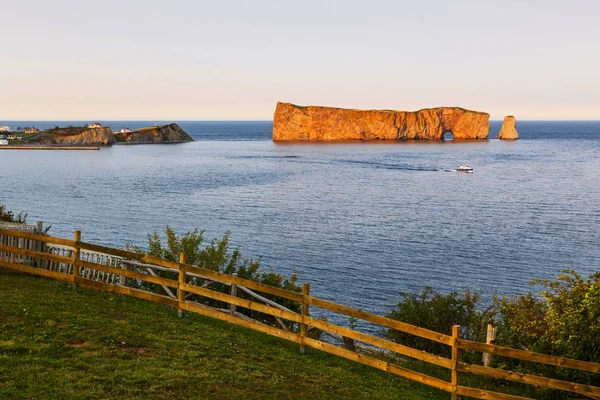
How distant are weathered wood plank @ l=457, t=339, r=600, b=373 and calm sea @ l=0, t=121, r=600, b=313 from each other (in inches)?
871

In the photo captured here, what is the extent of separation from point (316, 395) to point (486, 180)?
10166cm

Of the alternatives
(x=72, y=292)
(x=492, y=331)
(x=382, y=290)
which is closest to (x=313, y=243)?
(x=382, y=290)

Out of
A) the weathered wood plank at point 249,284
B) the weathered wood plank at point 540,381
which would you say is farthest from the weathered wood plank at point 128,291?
the weathered wood plank at point 540,381

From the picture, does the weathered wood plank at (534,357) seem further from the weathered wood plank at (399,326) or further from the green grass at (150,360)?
the green grass at (150,360)

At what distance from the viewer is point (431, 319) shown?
20062 millimetres

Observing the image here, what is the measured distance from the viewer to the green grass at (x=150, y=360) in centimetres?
1088

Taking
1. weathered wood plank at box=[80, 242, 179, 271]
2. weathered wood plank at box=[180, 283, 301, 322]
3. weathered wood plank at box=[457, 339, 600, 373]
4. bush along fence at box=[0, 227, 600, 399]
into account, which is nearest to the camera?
weathered wood plank at box=[457, 339, 600, 373]

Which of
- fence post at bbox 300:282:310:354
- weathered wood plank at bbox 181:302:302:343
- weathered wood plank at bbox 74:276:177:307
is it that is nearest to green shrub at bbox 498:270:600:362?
fence post at bbox 300:282:310:354

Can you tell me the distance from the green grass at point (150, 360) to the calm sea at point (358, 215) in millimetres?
19950

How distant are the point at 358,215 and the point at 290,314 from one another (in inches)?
2126

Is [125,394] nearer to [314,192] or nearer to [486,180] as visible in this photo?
[314,192]

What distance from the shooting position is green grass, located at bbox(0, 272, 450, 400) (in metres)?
10.9

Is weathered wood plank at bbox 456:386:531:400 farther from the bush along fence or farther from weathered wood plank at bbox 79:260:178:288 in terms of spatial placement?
weathered wood plank at bbox 79:260:178:288

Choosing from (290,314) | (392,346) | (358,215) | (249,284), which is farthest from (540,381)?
(358,215)
